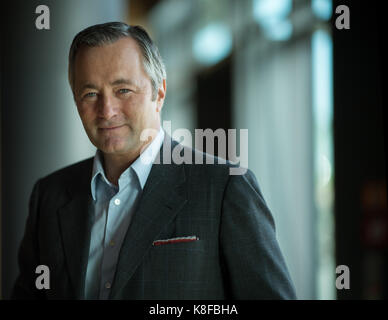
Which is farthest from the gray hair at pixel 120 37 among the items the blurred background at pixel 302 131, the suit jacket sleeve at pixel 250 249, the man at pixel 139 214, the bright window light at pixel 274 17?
the bright window light at pixel 274 17

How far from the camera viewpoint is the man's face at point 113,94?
1.01 m

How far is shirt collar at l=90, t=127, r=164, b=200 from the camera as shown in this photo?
3.43 ft

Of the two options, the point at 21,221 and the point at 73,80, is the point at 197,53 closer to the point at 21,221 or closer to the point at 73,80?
the point at 21,221

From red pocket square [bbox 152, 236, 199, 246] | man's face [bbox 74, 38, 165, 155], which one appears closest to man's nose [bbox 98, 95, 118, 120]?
man's face [bbox 74, 38, 165, 155]

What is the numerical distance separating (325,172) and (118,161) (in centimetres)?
116

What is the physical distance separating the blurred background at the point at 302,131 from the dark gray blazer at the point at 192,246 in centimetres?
49

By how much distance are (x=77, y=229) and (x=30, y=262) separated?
0.22 meters

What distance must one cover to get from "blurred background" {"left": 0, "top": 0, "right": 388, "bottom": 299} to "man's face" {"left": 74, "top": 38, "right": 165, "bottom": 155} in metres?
0.54

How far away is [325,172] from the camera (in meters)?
1.92

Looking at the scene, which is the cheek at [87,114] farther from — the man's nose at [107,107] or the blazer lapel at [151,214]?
the blazer lapel at [151,214]

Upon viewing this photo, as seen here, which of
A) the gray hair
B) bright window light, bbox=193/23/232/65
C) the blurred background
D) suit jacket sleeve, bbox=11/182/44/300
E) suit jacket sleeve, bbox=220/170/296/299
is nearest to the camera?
suit jacket sleeve, bbox=220/170/296/299

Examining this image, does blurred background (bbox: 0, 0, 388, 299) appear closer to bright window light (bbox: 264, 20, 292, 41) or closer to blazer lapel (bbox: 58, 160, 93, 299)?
bright window light (bbox: 264, 20, 292, 41)

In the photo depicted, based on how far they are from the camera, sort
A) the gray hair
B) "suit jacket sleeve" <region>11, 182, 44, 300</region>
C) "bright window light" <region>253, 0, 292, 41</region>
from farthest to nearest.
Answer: "bright window light" <region>253, 0, 292, 41</region>
"suit jacket sleeve" <region>11, 182, 44, 300</region>
the gray hair
